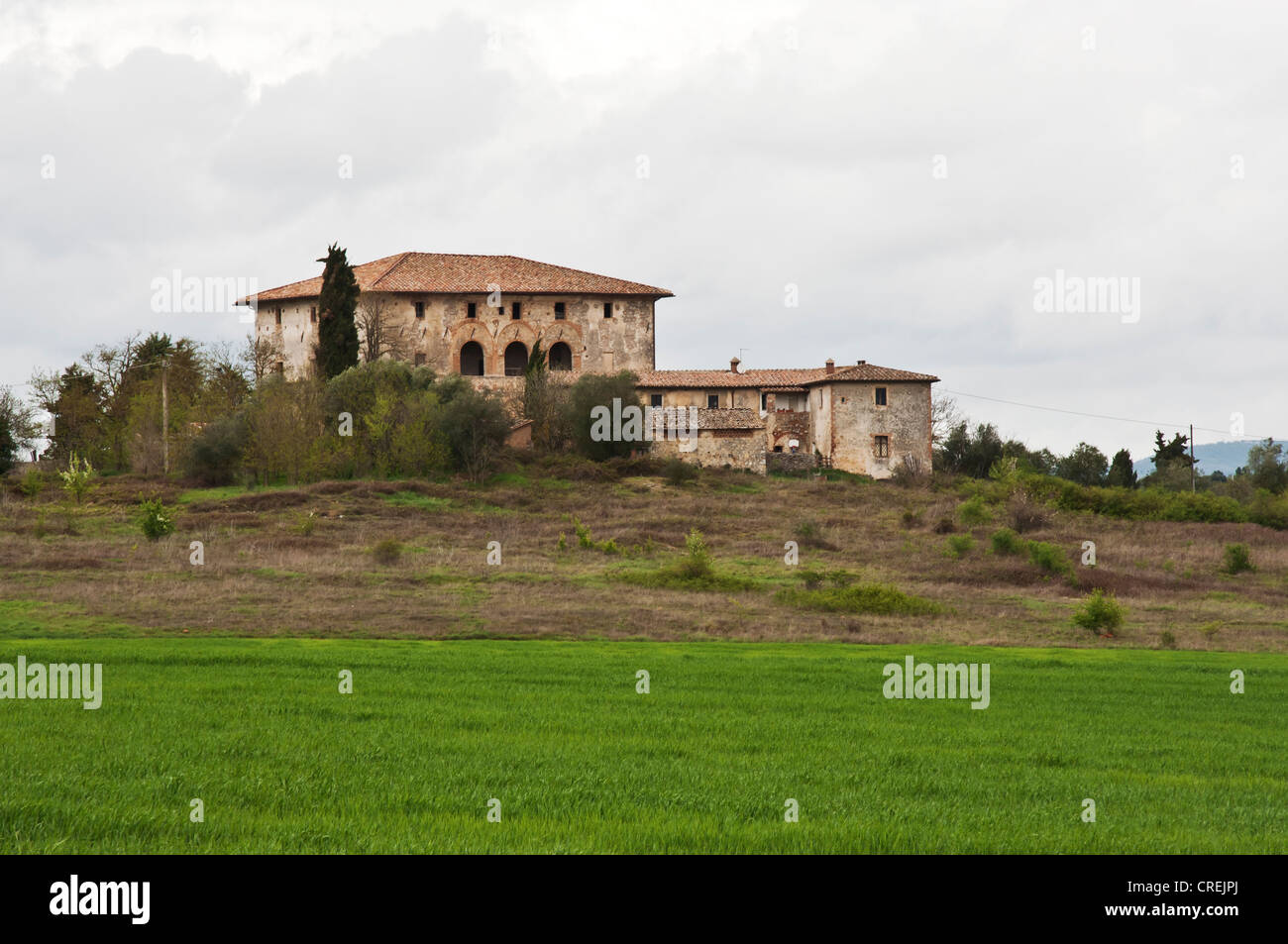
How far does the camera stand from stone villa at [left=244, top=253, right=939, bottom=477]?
6862cm

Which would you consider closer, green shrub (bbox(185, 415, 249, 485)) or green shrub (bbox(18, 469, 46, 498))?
green shrub (bbox(18, 469, 46, 498))

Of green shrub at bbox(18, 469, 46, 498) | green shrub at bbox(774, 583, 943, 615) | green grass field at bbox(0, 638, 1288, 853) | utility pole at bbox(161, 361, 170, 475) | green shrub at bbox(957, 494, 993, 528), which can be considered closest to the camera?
green grass field at bbox(0, 638, 1288, 853)

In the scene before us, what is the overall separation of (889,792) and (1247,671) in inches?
558

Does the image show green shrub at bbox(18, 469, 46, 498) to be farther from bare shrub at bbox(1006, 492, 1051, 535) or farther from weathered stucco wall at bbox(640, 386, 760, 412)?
bare shrub at bbox(1006, 492, 1051, 535)

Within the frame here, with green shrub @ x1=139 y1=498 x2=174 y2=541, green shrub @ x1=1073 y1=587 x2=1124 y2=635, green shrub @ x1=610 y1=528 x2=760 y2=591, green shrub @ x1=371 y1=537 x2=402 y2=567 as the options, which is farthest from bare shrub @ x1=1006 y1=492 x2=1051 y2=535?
green shrub @ x1=139 y1=498 x2=174 y2=541

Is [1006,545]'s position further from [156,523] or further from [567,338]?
[567,338]

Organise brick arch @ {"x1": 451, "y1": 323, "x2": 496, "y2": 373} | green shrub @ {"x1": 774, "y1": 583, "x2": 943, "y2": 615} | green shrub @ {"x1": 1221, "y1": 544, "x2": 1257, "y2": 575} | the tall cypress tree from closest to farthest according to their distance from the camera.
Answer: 1. green shrub @ {"x1": 774, "y1": 583, "x2": 943, "y2": 615}
2. green shrub @ {"x1": 1221, "y1": 544, "x2": 1257, "y2": 575}
3. the tall cypress tree
4. brick arch @ {"x1": 451, "y1": 323, "x2": 496, "y2": 373}

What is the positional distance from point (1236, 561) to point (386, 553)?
85.1 feet

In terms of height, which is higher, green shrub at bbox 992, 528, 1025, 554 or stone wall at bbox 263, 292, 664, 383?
stone wall at bbox 263, 292, 664, 383

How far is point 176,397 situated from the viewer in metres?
63.4

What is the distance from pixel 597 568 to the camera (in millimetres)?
35656

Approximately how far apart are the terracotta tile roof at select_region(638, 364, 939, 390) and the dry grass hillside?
43.8 feet

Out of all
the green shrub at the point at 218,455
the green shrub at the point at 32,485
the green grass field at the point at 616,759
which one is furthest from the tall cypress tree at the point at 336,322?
the green grass field at the point at 616,759

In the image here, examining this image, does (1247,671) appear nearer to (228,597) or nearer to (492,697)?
(492,697)
